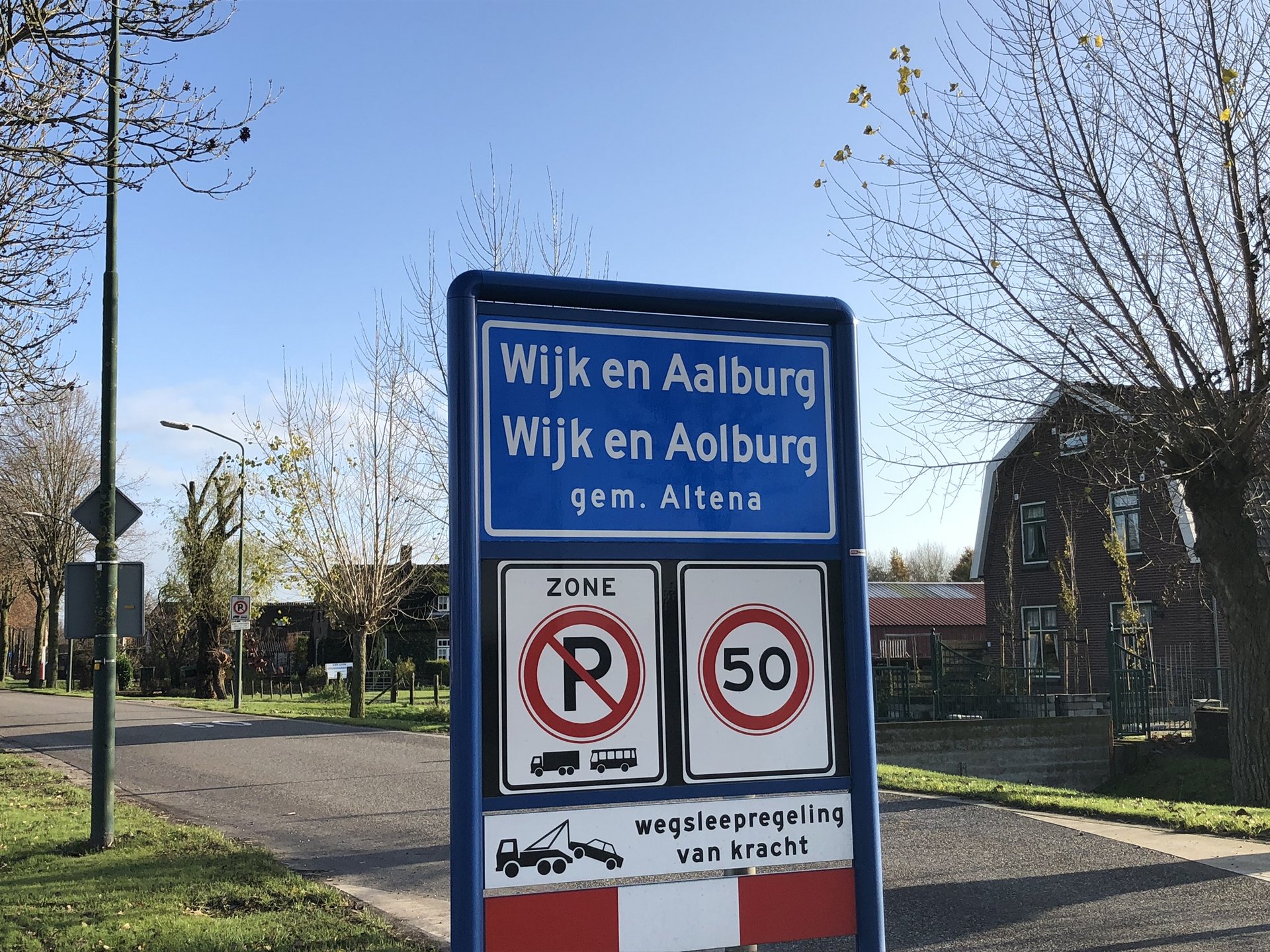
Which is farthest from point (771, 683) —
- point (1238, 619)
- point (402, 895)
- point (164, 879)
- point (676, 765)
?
point (1238, 619)

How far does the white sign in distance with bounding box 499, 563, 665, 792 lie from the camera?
241 centimetres

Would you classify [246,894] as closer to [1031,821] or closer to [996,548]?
[1031,821]

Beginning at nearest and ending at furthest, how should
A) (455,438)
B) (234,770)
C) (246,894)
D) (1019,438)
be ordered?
(455,438) < (246,894) < (1019,438) < (234,770)

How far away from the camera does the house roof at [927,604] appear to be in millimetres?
48531

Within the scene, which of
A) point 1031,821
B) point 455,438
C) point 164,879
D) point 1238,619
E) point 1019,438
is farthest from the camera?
point 1019,438

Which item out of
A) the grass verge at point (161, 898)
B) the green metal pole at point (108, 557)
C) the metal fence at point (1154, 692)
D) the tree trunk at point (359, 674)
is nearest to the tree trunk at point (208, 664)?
the tree trunk at point (359, 674)

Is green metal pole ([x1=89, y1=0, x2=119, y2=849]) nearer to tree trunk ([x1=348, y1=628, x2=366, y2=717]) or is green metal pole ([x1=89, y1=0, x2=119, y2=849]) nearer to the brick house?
tree trunk ([x1=348, y1=628, x2=366, y2=717])

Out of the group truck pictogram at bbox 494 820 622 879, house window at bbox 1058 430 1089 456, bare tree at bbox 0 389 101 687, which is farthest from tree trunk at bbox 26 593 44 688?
truck pictogram at bbox 494 820 622 879

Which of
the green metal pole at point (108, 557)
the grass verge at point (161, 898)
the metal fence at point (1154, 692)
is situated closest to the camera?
the grass verge at point (161, 898)

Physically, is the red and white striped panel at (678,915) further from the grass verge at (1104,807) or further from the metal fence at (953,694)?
the metal fence at (953,694)

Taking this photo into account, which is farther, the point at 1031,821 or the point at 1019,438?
the point at 1019,438

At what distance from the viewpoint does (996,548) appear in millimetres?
33875

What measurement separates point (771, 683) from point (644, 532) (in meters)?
0.45

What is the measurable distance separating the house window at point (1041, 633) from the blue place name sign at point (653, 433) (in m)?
30.1
